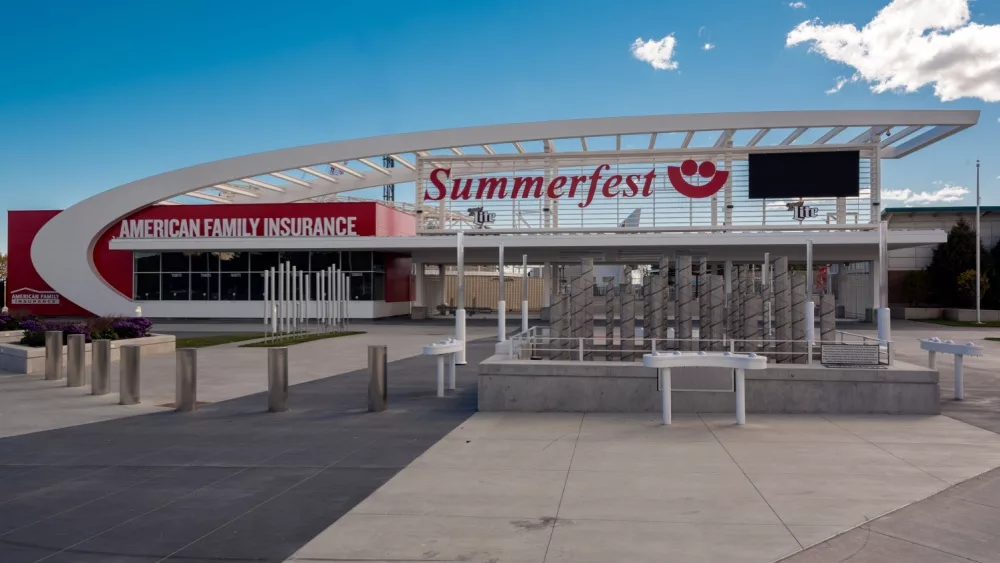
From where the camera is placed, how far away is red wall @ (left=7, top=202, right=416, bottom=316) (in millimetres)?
36656

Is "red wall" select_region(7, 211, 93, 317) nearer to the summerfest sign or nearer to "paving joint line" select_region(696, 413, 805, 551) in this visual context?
the summerfest sign

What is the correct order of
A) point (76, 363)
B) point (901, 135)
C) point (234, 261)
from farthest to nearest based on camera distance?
1. point (234, 261)
2. point (901, 135)
3. point (76, 363)

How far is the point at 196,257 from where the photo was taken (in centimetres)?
3838

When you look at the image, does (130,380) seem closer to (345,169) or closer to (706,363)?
(706,363)

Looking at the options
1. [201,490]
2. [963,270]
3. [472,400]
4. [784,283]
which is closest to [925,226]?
[963,270]

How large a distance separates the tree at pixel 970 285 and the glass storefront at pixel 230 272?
27769 millimetres

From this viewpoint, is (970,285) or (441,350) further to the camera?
(970,285)

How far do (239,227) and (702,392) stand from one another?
30.8 m

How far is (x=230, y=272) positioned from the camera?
38156mm

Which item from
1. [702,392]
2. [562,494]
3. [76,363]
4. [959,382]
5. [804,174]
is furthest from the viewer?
[804,174]

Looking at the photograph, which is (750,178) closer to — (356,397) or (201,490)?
(356,397)

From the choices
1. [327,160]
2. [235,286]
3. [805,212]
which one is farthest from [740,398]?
[235,286]

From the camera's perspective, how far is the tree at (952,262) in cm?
Result: 4128

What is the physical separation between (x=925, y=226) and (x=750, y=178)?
1761 cm
